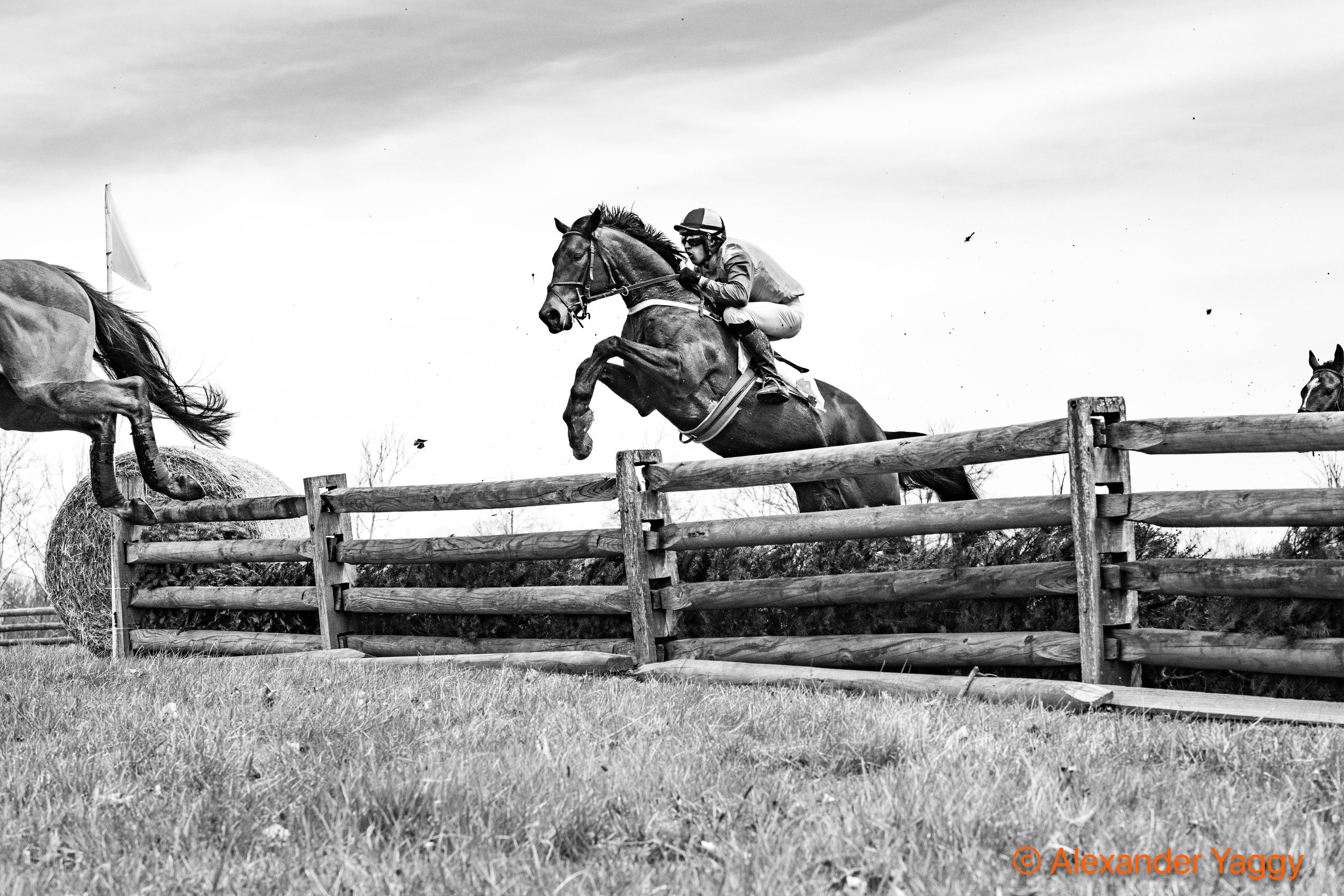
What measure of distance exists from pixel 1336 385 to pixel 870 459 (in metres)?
6.80

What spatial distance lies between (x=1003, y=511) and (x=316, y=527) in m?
5.86

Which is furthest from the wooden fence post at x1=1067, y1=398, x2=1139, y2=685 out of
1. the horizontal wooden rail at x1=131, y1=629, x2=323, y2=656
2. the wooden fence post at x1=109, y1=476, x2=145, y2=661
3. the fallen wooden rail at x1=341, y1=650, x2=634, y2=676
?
the wooden fence post at x1=109, y1=476, x2=145, y2=661

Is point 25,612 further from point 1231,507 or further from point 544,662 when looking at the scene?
point 1231,507

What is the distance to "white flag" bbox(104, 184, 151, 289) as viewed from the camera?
14.5m

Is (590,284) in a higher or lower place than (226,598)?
higher

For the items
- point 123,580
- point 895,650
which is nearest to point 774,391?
point 895,650

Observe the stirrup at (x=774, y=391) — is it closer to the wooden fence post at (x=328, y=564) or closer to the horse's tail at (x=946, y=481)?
the horse's tail at (x=946, y=481)

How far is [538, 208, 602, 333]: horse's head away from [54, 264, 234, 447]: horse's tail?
115 inches

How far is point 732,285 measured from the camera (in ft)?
32.6

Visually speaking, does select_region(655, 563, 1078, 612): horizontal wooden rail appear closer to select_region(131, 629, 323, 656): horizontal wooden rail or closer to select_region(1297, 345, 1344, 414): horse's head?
select_region(131, 629, 323, 656): horizontal wooden rail

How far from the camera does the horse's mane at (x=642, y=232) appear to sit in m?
10.7

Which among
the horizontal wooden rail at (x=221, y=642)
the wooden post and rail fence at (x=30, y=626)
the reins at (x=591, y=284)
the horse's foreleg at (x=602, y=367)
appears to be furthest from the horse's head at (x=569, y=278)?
the wooden post and rail fence at (x=30, y=626)

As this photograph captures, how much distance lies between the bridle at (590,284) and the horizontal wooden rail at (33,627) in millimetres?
12715

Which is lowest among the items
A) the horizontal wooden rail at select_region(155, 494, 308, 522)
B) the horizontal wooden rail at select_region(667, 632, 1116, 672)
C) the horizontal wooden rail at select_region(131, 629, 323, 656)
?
the horizontal wooden rail at select_region(131, 629, 323, 656)
